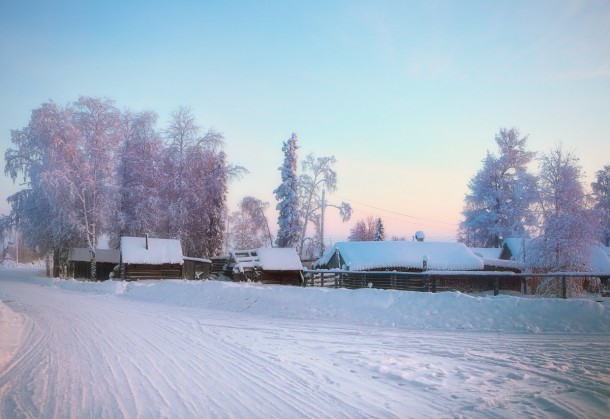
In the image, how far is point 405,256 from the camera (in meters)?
28.7

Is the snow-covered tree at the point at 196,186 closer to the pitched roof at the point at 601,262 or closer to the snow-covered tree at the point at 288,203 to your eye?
the snow-covered tree at the point at 288,203

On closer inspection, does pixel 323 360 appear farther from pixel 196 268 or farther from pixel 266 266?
pixel 196 268

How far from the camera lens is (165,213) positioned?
38.6 metres

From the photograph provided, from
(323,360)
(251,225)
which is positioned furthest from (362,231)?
(323,360)

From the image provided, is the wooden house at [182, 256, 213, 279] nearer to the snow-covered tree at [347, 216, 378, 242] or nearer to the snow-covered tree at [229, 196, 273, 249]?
the snow-covered tree at [229, 196, 273, 249]

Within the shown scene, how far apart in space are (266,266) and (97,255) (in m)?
17.6

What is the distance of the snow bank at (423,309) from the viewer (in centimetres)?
1062

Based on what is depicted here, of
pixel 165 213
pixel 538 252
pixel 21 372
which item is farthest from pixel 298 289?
pixel 165 213

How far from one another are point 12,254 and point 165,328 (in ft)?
490

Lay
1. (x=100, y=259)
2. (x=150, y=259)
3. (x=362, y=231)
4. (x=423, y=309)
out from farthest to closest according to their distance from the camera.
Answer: (x=362, y=231), (x=100, y=259), (x=150, y=259), (x=423, y=309)

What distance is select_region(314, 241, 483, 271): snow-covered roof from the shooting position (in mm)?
27703

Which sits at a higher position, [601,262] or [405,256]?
[405,256]

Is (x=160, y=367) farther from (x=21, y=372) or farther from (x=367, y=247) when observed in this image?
(x=367, y=247)

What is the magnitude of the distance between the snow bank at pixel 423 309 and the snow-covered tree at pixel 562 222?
15.6m
